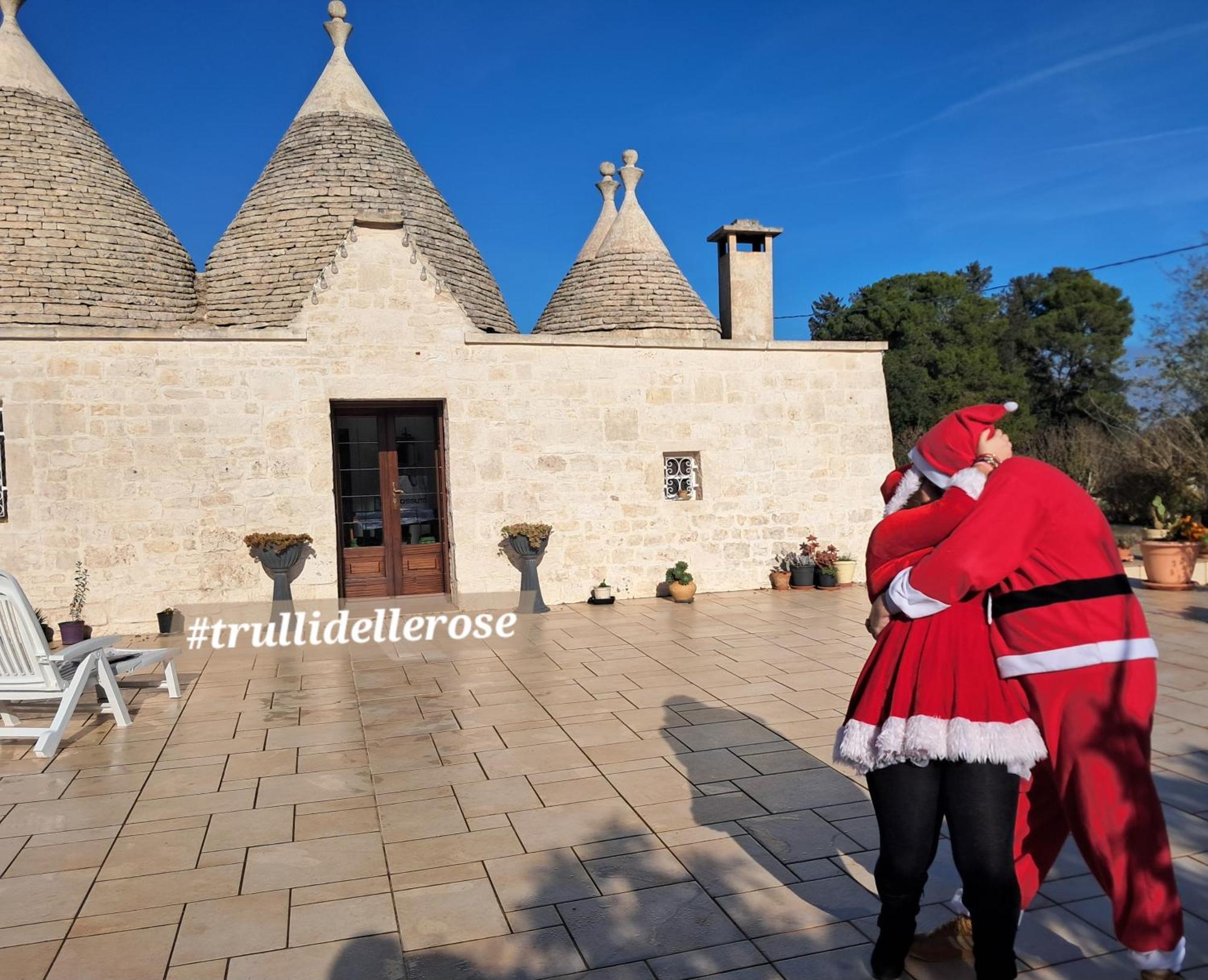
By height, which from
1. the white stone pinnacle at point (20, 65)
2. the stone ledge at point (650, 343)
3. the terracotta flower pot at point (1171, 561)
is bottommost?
the terracotta flower pot at point (1171, 561)

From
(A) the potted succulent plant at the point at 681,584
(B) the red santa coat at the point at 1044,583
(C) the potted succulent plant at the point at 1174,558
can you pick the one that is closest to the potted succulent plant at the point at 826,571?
(A) the potted succulent plant at the point at 681,584

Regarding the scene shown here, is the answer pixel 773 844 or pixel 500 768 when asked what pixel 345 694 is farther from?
pixel 773 844

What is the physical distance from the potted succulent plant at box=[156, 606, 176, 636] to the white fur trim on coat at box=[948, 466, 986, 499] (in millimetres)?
8189

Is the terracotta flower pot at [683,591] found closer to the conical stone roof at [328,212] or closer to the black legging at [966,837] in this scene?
the conical stone roof at [328,212]

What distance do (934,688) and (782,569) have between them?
28.4ft

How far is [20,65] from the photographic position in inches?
439

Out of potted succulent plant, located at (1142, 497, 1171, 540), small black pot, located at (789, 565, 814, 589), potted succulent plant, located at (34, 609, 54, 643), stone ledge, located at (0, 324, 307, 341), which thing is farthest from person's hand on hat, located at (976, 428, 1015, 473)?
potted succulent plant, located at (1142, 497, 1171, 540)

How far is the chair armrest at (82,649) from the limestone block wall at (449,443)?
11.4 ft

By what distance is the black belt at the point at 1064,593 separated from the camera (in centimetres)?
240

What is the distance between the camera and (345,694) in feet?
20.8

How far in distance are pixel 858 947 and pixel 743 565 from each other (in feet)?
26.5

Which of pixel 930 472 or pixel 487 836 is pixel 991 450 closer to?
pixel 930 472

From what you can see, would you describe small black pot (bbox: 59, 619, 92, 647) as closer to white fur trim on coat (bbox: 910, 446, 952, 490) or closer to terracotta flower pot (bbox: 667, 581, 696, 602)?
terracotta flower pot (bbox: 667, 581, 696, 602)

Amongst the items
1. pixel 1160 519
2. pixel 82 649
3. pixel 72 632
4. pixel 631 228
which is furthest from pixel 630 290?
pixel 82 649
